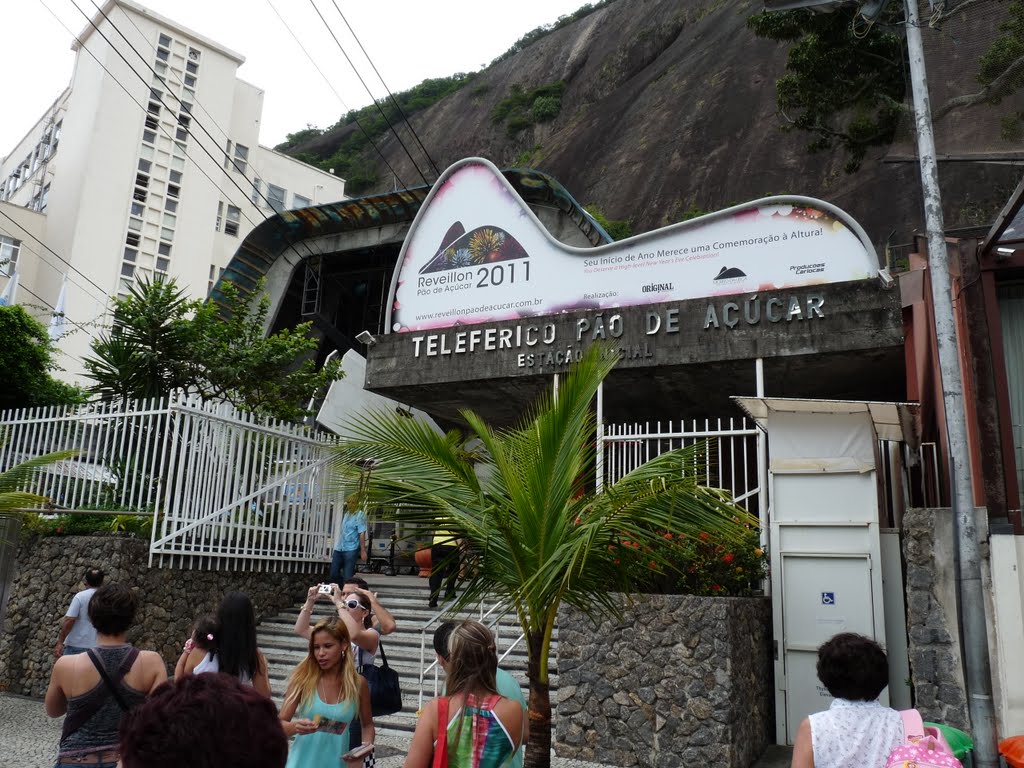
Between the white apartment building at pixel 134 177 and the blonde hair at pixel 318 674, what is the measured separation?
35008 millimetres

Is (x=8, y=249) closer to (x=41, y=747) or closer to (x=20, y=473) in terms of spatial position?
(x=20, y=473)

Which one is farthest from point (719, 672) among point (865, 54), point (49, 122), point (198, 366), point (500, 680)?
point (49, 122)

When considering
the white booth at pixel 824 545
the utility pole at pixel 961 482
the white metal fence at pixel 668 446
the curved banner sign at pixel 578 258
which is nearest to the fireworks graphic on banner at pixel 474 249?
the curved banner sign at pixel 578 258

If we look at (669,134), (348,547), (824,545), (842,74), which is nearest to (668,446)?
(824,545)

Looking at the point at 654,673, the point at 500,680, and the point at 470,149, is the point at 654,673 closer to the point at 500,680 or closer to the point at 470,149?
the point at 500,680

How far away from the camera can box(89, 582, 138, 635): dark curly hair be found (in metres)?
3.95

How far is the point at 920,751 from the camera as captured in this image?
2.86m

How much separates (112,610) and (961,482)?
5.18m

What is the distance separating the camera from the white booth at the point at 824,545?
783cm

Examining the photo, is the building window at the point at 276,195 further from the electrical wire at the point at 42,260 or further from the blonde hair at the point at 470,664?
the blonde hair at the point at 470,664

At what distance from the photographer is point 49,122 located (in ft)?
143

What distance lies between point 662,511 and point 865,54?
53.4 feet

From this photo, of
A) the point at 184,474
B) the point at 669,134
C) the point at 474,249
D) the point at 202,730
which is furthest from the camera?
the point at 669,134

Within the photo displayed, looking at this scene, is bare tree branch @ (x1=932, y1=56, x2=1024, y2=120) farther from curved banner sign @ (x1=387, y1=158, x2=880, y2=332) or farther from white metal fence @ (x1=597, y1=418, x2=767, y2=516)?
white metal fence @ (x1=597, y1=418, x2=767, y2=516)
